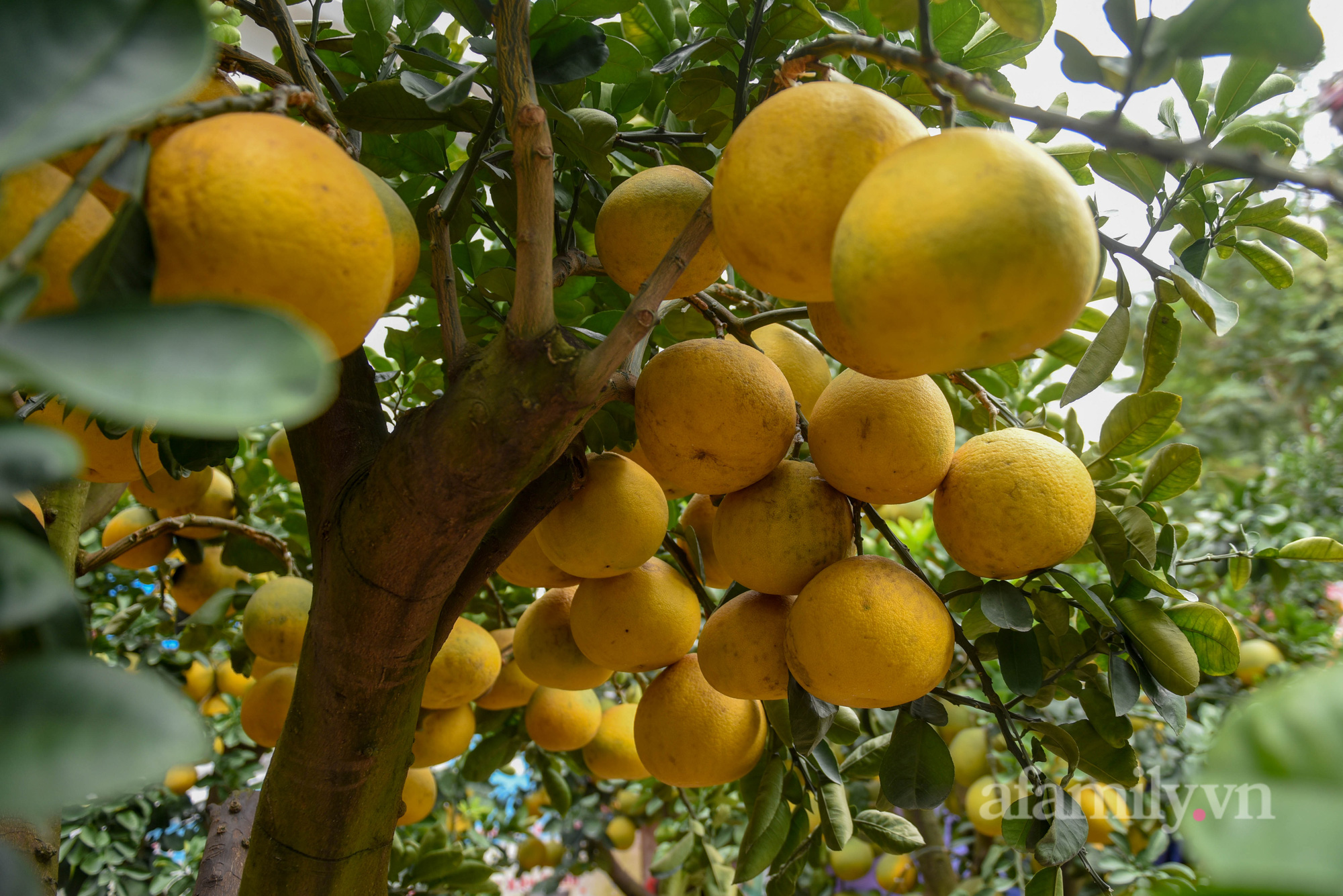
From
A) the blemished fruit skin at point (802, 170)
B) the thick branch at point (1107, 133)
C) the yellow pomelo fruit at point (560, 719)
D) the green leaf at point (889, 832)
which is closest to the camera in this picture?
the thick branch at point (1107, 133)

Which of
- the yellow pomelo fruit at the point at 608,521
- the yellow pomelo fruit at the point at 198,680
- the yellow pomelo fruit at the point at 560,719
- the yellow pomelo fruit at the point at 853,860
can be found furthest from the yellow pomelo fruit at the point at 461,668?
the yellow pomelo fruit at the point at 853,860

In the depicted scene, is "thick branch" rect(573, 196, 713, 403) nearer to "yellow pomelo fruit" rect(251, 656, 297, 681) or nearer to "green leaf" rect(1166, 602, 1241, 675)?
"green leaf" rect(1166, 602, 1241, 675)

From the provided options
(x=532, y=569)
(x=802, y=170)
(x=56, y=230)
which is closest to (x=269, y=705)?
(x=532, y=569)

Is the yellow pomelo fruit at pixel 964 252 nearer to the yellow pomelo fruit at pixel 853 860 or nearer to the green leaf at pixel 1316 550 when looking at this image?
the green leaf at pixel 1316 550

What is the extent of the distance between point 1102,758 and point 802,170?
0.75 metres

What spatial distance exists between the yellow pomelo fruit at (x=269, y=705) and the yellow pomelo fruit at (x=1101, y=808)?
51.9 inches

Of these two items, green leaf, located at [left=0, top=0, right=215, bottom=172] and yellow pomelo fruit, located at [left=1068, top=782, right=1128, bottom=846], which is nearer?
green leaf, located at [left=0, top=0, right=215, bottom=172]

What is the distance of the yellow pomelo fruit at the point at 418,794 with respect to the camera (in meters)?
1.34

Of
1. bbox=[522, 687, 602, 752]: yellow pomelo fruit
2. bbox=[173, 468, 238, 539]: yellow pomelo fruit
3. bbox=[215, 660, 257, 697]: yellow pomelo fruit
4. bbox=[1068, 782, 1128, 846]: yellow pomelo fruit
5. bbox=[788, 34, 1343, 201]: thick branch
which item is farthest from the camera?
bbox=[215, 660, 257, 697]: yellow pomelo fruit

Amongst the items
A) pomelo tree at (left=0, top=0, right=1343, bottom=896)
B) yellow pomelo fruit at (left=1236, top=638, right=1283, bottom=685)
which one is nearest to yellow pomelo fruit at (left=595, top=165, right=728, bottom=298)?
pomelo tree at (left=0, top=0, right=1343, bottom=896)

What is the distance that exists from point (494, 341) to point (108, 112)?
36 cm

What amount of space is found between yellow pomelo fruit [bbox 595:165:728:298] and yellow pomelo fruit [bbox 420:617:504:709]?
571 millimetres

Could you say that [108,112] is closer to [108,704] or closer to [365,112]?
[108,704]

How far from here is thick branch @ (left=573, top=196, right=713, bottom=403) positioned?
0.61m
